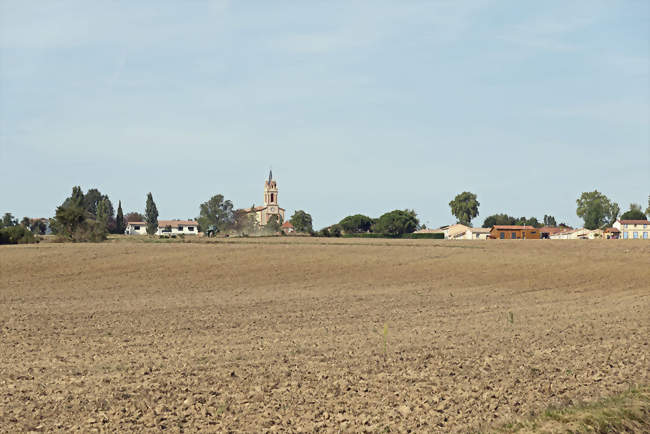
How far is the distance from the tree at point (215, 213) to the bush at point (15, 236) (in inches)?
4134

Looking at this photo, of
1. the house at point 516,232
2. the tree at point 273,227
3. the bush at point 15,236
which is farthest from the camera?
the tree at point 273,227

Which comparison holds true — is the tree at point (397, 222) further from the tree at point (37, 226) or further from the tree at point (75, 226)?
the tree at point (75, 226)

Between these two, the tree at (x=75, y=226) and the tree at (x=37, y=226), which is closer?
the tree at (x=75, y=226)

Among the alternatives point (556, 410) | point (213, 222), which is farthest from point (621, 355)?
point (213, 222)

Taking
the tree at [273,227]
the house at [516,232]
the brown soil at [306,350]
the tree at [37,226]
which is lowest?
the brown soil at [306,350]

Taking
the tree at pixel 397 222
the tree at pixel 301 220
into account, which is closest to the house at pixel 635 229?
the tree at pixel 397 222

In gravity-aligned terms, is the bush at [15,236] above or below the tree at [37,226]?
below

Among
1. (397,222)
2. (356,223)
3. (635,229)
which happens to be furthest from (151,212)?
(635,229)

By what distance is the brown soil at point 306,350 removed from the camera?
10.8 metres

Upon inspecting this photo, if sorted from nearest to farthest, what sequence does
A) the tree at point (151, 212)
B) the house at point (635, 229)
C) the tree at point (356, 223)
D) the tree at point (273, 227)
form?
the tree at point (273, 227), the house at point (635, 229), the tree at point (356, 223), the tree at point (151, 212)

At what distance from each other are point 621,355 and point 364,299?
572 inches

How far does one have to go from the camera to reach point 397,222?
159625mm

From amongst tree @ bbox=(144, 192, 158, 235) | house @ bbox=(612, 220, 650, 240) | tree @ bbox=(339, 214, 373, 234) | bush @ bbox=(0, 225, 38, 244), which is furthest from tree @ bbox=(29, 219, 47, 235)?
house @ bbox=(612, 220, 650, 240)

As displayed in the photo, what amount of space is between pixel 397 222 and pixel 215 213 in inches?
2000
